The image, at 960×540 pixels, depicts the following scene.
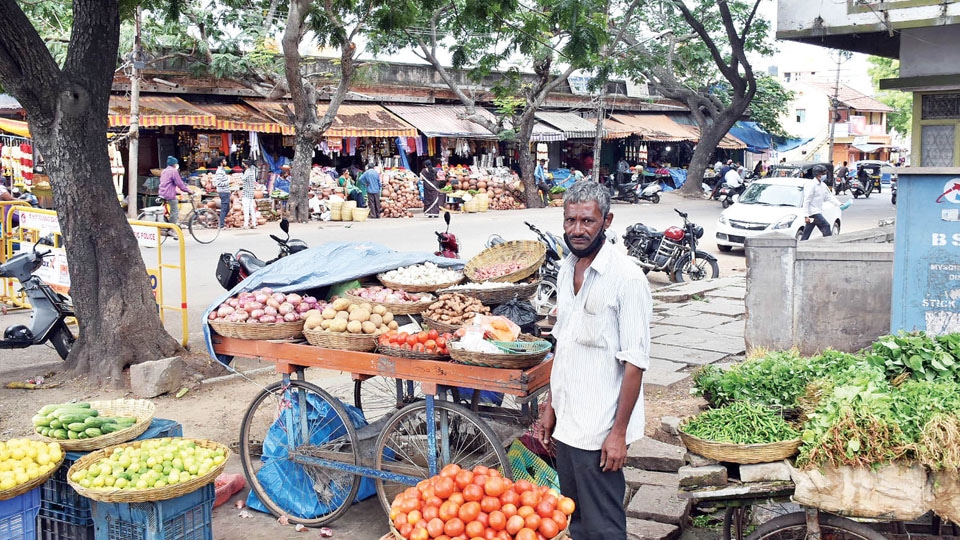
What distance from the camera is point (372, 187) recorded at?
23.1 meters

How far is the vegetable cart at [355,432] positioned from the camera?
4.46m

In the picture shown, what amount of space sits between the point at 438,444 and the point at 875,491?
95.6 inches

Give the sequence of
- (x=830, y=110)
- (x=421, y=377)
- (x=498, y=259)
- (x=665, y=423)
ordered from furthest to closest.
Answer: (x=830, y=110) → (x=498, y=259) → (x=665, y=423) → (x=421, y=377)

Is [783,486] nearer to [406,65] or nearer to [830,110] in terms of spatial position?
[406,65]

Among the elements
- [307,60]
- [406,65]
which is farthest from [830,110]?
[307,60]

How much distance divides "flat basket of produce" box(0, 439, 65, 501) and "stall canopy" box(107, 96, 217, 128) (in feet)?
53.2

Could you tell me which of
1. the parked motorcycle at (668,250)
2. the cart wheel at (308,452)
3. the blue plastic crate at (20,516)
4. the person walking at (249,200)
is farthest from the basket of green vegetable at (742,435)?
the person walking at (249,200)

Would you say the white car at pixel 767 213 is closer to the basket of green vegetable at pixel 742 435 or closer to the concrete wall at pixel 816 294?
the concrete wall at pixel 816 294

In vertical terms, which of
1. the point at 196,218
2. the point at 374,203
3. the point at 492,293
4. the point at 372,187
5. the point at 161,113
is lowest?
the point at 492,293

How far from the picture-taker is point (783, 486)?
351 cm

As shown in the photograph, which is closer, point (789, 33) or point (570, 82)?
point (789, 33)

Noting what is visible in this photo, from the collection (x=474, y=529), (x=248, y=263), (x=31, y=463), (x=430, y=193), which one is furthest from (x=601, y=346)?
(x=430, y=193)

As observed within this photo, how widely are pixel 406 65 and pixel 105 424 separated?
23.9m

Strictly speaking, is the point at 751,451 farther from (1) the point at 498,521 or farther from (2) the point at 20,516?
(2) the point at 20,516
